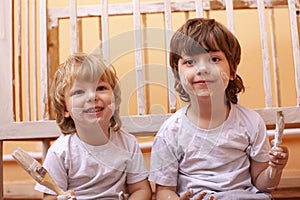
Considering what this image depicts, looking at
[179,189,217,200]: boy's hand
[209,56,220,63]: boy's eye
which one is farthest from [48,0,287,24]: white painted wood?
[179,189,217,200]: boy's hand

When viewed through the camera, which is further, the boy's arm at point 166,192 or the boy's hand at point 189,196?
the boy's arm at point 166,192

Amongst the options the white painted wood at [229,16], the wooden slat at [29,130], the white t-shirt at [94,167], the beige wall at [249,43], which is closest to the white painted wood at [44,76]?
the wooden slat at [29,130]

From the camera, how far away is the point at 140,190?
114cm

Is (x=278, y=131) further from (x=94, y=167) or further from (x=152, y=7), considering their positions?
(x=152, y=7)

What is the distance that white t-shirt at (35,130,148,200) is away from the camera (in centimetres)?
112

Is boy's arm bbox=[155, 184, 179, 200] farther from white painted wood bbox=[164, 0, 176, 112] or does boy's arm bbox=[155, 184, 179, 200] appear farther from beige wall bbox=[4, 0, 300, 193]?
beige wall bbox=[4, 0, 300, 193]

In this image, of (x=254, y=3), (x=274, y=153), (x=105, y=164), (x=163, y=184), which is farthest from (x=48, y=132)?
(x=254, y=3)

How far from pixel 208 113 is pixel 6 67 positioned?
551 mm

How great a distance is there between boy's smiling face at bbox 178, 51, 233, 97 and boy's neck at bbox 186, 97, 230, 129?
0.03 m

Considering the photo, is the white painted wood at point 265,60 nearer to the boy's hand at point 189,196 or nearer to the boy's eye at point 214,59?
the boy's eye at point 214,59

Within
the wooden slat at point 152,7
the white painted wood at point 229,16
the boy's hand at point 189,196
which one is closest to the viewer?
the boy's hand at point 189,196

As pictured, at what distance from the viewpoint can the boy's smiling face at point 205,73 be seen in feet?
3.53

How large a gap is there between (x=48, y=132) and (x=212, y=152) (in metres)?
0.44

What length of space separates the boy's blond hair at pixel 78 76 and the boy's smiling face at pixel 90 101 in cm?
1
